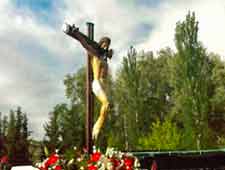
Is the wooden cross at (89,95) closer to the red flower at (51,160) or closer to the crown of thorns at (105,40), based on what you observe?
the crown of thorns at (105,40)

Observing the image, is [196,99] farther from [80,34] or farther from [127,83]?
[80,34]

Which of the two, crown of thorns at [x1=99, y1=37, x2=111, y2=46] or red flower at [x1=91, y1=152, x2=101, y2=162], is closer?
red flower at [x1=91, y1=152, x2=101, y2=162]

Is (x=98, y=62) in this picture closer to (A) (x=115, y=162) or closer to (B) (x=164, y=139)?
(A) (x=115, y=162)

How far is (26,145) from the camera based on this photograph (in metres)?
→ 26.7


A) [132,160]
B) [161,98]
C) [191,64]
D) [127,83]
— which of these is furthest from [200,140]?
[132,160]

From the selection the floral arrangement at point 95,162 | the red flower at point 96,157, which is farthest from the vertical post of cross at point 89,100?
the red flower at point 96,157

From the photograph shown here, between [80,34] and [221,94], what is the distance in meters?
29.0

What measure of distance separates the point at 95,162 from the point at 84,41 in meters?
2.36

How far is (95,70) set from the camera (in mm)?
6906

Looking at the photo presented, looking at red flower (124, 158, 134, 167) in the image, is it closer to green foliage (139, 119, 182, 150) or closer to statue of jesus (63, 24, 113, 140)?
statue of jesus (63, 24, 113, 140)

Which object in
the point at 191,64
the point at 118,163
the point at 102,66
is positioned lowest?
the point at 118,163

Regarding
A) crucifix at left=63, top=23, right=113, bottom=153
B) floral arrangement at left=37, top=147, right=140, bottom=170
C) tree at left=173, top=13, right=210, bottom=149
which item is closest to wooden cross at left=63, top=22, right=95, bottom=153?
crucifix at left=63, top=23, right=113, bottom=153

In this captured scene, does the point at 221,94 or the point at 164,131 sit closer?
the point at 164,131

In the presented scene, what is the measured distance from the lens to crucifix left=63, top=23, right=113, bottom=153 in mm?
6758
